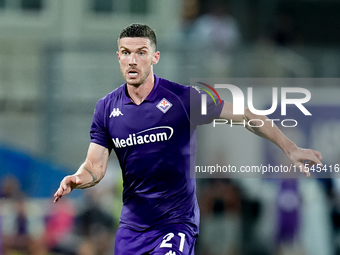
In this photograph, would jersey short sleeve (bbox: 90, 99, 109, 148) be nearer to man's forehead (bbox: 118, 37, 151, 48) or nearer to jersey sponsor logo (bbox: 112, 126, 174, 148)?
jersey sponsor logo (bbox: 112, 126, 174, 148)

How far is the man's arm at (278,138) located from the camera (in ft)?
17.5

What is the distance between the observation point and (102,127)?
5695 mm

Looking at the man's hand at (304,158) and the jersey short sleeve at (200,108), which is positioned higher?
the jersey short sleeve at (200,108)

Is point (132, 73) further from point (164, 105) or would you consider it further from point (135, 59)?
point (164, 105)

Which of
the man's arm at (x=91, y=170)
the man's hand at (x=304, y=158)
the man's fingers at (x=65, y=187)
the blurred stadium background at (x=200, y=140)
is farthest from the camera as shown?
the blurred stadium background at (x=200, y=140)

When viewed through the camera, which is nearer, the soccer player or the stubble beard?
the soccer player

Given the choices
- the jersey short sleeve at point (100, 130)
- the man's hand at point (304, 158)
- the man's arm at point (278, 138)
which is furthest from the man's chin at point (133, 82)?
the man's hand at point (304, 158)

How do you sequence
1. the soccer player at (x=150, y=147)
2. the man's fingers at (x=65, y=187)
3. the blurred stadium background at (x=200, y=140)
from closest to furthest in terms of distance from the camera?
the man's fingers at (x=65, y=187)
the soccer player at (x=150, y=147)
the blurred stadium background at (x=200, y=140)

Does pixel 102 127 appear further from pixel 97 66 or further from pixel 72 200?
pixel 97 66

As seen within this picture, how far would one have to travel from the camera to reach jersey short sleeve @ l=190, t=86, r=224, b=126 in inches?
222

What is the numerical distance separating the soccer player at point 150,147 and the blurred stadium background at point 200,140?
4850mm

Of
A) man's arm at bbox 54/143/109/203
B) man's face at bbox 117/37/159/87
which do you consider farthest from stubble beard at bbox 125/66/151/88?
man's arm at bbox 54/143/109/203

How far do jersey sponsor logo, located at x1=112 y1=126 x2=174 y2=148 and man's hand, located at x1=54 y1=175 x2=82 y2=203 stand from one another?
670mm

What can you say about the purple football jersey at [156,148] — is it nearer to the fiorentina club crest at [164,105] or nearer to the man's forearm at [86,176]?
the fiorentina club crest at [164,105]
